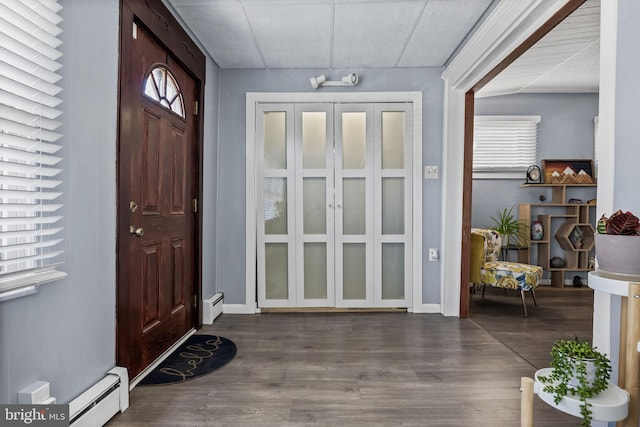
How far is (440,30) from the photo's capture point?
9.04 feet

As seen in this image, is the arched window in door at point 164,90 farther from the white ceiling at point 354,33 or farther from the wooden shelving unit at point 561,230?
the wooden shelving unit at point 561,230

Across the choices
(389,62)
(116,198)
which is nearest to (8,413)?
(116,198)

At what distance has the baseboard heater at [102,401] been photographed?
1.48m

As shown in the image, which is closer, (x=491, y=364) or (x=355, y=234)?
(x=491, y=364)

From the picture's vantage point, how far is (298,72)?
348cm

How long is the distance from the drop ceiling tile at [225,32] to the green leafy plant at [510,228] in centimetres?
339

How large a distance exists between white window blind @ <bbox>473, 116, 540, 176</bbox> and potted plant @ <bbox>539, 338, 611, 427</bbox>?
3.88 m

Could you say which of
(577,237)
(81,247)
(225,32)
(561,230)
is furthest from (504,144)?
(81,247)

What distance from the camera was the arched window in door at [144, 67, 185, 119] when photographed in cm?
223

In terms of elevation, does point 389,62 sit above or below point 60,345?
above

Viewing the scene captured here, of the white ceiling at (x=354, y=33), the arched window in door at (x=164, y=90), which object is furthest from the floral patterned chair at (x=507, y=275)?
the arched window in door at (x=164, y=90)

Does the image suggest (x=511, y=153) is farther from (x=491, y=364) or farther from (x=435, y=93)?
(x=491, y=364)

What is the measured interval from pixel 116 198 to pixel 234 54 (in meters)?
1.89

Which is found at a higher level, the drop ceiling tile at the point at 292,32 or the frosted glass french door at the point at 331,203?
the drop ceiling tile at the point at 292,32
